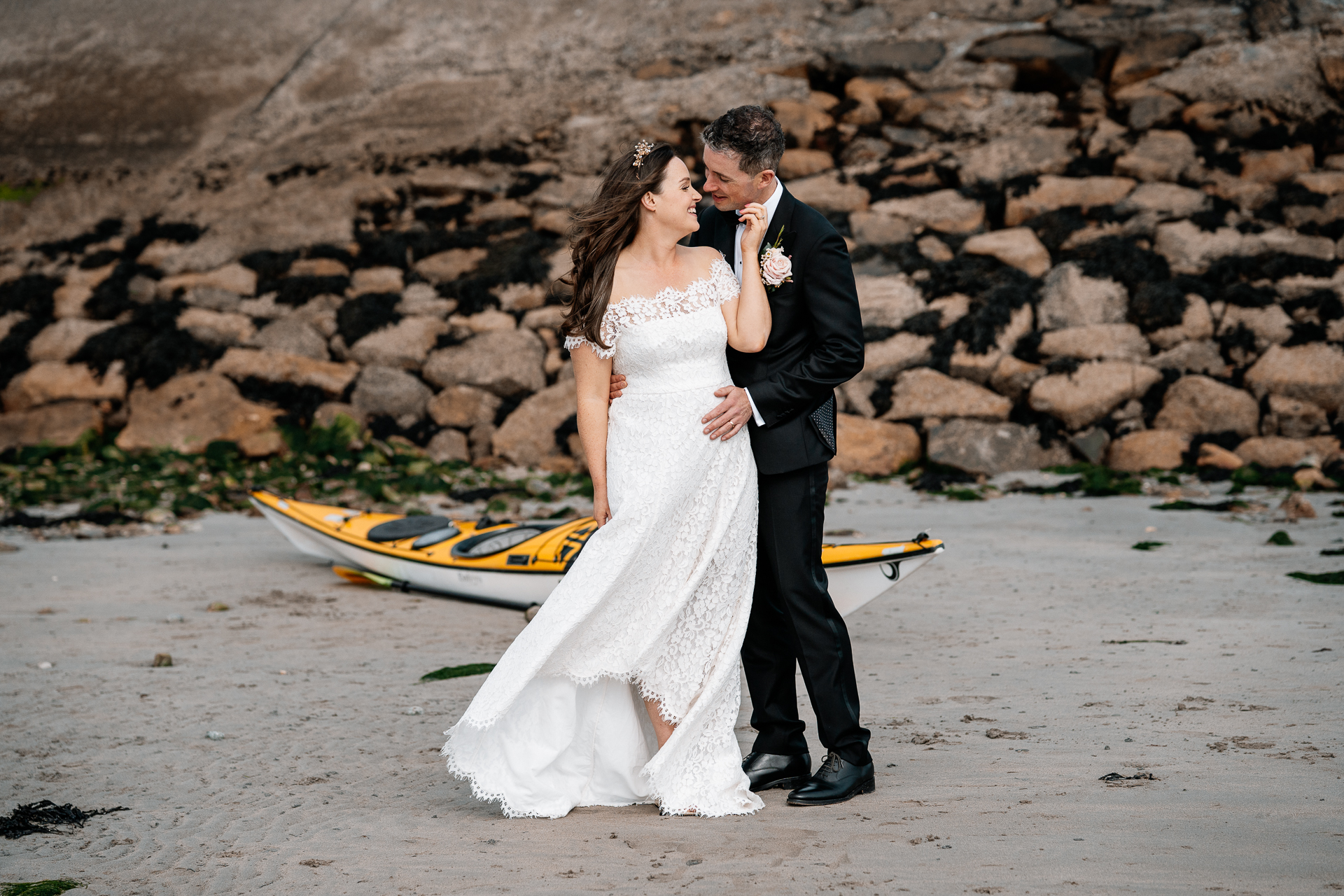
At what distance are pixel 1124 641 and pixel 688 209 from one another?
325cm

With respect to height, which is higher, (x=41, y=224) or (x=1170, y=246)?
(x=41, y=224)

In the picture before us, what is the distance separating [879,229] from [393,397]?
21.6 feet

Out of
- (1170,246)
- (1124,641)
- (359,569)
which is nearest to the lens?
(1124,641)

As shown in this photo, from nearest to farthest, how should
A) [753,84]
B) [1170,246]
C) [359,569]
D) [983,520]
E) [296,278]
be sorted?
1. [359,569]
2. [983,520]
3. [1170,246]
4. [296,278]
5. [753,84]

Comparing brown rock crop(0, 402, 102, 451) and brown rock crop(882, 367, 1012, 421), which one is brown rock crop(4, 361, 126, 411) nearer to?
brown rock crop(0, 402, 102, 451)

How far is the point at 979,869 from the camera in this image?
283cm

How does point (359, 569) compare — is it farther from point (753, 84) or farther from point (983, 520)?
point (753, 84)

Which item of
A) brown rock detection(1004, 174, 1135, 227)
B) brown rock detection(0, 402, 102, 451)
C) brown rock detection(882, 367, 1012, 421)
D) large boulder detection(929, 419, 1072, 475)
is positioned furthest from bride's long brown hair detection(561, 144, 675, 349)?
brown rock detection(1004, 174, 1135, 227)

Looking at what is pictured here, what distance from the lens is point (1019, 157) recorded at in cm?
1537

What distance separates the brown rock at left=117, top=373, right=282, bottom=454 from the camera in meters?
12.9

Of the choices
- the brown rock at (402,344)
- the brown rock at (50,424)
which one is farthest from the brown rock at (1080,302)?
the brown rock at (50,424)

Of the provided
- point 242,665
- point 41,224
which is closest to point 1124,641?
point 242,665

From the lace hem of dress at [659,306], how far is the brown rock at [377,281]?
40.4ft

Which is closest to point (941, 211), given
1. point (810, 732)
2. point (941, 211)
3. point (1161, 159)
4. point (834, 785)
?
point (941, 211)
